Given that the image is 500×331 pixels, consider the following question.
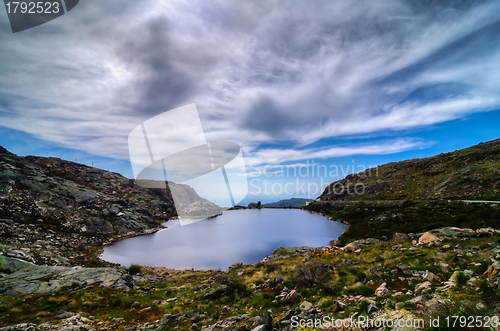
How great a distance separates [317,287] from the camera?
406 inches

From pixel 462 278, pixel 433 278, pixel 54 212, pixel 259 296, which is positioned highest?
pixel 54 212

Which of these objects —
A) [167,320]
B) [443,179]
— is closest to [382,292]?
[167,320]

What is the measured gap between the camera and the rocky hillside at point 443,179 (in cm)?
4441

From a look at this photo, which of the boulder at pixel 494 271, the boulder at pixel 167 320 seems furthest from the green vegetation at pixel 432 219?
the boulder at pixel 167 320

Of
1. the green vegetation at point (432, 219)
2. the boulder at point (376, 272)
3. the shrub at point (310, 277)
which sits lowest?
the green vegetation at point (432, 219)

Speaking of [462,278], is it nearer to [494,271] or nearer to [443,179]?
[494,271]

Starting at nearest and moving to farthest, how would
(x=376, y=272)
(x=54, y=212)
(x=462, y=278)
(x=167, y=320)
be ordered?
(x=462, y=278) → (x=167, y=320) → (x=376, y=272) → (x=54, y=212)

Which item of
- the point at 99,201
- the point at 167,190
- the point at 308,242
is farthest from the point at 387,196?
the point at 167,190

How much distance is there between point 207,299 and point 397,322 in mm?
11755

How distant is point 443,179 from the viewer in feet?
192

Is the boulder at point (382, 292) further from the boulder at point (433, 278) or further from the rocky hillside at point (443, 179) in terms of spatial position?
the rocky hillside at point (443, 179)

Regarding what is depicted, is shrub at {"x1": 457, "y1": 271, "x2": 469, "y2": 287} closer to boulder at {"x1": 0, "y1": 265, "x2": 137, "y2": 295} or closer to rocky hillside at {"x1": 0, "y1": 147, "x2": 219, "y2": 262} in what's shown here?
boulder at {"x1": 0, "y1": 265, "x2": 137, "y2": 295}

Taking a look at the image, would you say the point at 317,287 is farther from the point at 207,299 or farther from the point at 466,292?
the point at 207,299

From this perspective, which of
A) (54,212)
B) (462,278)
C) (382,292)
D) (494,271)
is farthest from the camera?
(54,212)
